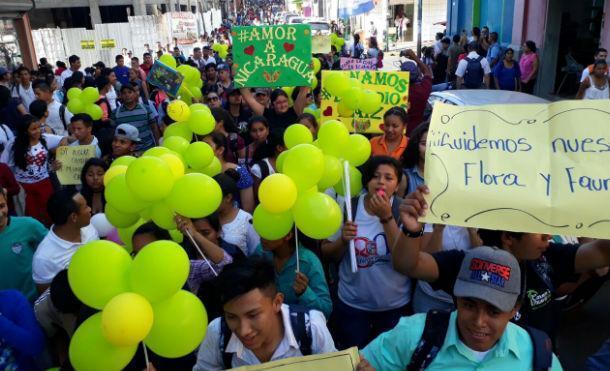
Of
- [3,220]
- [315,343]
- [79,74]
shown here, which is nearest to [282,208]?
[315,343]

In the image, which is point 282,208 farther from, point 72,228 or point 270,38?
point 270,38

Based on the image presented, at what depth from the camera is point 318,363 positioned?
1.84 metres

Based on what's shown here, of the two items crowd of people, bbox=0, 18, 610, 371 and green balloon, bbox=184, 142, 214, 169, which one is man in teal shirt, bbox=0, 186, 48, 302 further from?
A: green balloon, bbox=184, 142, 214, 169

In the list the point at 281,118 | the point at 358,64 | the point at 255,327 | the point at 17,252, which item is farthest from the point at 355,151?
the point at 358,64

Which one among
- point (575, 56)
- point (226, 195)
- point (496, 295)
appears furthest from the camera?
point (575, 56)

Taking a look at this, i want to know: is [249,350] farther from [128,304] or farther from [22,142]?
[22,142]

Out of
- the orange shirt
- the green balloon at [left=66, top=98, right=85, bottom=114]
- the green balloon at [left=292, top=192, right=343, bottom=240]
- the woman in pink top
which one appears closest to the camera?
the green balloon at [left=292, top=192, right=343, bottom=240]

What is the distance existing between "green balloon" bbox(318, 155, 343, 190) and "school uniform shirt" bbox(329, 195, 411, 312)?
283 mm

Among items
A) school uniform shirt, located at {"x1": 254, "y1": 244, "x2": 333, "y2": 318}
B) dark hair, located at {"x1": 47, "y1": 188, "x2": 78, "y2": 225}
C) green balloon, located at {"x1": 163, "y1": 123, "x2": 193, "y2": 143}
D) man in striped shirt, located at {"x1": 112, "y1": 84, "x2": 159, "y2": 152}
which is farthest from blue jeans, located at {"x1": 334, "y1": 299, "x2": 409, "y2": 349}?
man in striped shirt, located at {"x1": 112, "y1": 84, "x2": 159, "y2": 152}

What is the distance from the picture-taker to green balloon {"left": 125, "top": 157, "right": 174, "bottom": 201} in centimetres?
252

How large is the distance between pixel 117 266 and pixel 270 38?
453cm

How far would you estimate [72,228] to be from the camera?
3.23 m

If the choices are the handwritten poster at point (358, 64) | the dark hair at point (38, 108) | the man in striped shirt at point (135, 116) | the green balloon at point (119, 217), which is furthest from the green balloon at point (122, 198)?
the handwritten poster at point (358, 64)

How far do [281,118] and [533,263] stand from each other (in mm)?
4110
